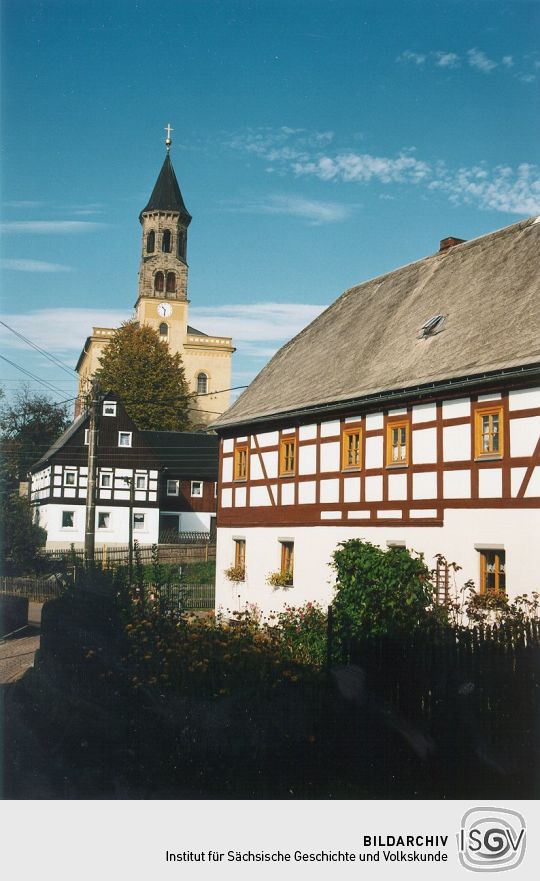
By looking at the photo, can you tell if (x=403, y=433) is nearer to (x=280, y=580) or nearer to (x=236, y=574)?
(x=280, y=580)

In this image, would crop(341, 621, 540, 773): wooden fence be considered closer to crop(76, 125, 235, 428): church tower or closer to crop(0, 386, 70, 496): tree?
crop(0, 386, 70, 496): tree

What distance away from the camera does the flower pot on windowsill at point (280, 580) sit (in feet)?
69.8

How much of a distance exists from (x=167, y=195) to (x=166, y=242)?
4.15 meters

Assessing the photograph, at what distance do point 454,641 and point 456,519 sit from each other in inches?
282

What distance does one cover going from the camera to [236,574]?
76.3 ft

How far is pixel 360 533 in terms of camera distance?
19094 millimetres

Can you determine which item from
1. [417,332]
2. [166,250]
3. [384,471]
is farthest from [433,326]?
[166,250]

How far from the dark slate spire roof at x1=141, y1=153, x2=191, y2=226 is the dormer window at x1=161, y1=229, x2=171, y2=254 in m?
1.90

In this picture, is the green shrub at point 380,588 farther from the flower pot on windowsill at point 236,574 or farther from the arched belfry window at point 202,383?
the arched belfry window at point 202,383

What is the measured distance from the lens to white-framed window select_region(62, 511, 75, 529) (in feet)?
159

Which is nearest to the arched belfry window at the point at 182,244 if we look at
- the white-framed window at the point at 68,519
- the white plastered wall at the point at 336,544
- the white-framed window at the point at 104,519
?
the white-framed window at the point at 104,519

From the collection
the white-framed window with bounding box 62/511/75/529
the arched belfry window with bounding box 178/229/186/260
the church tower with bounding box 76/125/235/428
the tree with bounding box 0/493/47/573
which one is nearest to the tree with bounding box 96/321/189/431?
the church tower with bounding box 76/125/235/428
